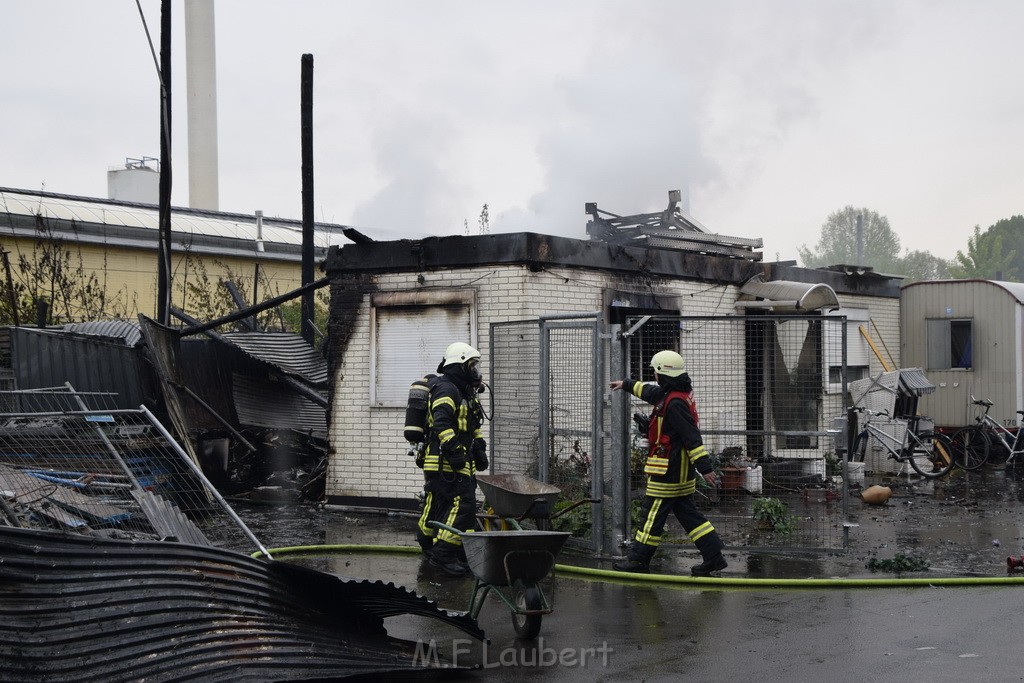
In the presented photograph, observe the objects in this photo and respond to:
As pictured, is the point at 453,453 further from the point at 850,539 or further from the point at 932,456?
the point at 932,456

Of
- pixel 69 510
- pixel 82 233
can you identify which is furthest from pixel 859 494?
pixel 82 233

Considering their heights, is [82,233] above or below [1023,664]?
above

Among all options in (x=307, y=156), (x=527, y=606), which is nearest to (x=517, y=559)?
(x=527, y=606)

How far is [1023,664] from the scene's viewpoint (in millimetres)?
6227

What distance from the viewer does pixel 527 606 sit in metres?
6.74

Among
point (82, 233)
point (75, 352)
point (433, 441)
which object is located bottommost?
point (433, 441)

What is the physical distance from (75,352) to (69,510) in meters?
5.31

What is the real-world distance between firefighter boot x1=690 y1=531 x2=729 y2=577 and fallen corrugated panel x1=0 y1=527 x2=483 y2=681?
126 inches

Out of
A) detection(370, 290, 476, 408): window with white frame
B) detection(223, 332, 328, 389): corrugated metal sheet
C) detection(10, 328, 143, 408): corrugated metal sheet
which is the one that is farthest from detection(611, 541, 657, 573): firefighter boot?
detection(10, 328, 143, 408): corrugated metal sheet

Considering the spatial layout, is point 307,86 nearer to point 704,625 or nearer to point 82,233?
point 82,233

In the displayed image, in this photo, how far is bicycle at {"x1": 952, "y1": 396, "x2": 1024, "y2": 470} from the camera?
648 inches

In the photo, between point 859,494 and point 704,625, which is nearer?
point 704,625

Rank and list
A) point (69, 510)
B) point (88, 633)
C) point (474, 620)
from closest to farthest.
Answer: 1. point (88, 633)
2. point (474, 620)
3. point (69, 510)

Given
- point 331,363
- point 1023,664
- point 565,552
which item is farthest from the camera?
point 331,363
